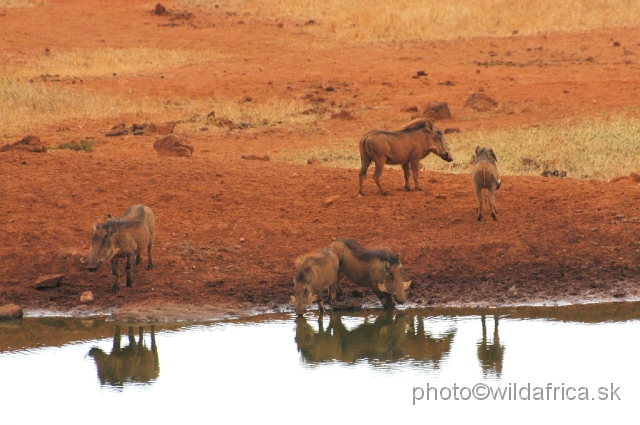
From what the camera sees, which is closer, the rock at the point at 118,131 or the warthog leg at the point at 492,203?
the warthog leg at the point at 492,203

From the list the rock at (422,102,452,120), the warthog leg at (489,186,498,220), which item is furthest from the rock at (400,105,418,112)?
the warthog leg at (489,186,498,220)

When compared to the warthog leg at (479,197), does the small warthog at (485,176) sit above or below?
above

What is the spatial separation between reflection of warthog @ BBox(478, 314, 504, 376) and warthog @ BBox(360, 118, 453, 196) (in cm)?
382

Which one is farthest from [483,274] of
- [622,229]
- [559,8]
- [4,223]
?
[559,8]

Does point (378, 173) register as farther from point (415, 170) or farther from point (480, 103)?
point (480, 103)

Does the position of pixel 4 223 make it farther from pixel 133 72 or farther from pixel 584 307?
pixel 133 72

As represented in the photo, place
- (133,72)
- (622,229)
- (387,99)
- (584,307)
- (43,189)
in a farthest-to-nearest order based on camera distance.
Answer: (133,72) → (387,99) → (43,189) → (622,229) → (584,307)

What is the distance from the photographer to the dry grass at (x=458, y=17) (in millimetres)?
31484

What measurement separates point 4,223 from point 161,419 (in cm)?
516

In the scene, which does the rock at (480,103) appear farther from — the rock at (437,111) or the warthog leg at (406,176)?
the warthog leg at (406,176)

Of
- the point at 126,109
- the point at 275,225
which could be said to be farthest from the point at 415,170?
the point at 126,109

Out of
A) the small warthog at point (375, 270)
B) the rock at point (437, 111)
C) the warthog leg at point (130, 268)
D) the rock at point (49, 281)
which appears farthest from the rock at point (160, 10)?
the small warthog at point (375, 270)

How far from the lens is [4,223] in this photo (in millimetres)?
11273

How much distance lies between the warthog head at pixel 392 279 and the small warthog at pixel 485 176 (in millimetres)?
2205
